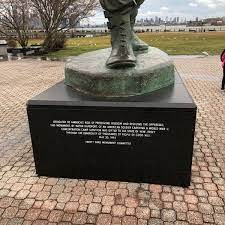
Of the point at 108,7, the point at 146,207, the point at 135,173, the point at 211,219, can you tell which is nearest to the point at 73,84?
the point at 108,7

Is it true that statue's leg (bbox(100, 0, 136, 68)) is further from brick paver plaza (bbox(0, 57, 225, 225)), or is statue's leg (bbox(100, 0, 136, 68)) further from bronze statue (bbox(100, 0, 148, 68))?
brick paver plaza (bbox(0, 57, 225, 225))

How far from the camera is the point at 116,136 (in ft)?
12.1

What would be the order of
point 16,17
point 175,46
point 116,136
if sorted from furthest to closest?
point 175,46, point 16,17, point 116,136

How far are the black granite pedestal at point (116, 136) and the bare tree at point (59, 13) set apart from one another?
16.5 metres

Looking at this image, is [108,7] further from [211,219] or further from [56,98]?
[211,219]

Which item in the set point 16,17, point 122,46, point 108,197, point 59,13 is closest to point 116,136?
point 108,197

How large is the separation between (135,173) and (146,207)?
555mm

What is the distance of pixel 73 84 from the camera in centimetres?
424

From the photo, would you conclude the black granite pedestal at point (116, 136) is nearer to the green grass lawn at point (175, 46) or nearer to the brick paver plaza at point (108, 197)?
the brick paver plaza at point (108, 197)

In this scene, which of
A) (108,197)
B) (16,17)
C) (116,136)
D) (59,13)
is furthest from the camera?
(16,17)

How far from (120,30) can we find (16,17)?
18378mm

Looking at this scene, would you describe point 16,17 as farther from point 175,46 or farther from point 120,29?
point 120,29

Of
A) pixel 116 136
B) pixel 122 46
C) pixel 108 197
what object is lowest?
pixel 108 197

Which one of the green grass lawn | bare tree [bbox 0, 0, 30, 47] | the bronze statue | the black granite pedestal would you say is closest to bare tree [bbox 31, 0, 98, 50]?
bare tree [bbox 0, 0, 30, 47]
